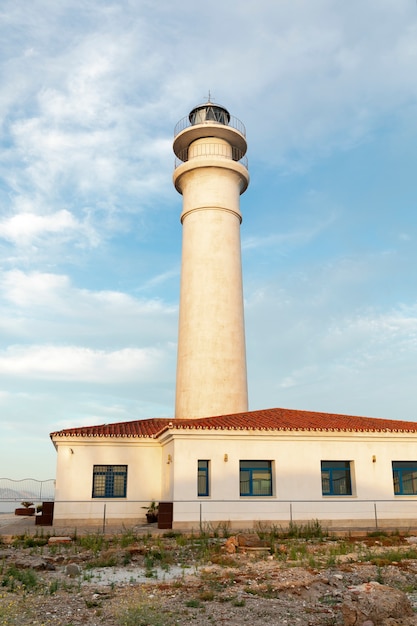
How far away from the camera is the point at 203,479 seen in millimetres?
23188

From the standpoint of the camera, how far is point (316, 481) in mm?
23688

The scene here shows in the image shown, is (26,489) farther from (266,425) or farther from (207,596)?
(207,596)

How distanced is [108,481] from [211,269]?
12.3 m

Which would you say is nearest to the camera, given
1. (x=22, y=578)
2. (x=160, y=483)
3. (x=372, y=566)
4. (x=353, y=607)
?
(x=353, y=607)

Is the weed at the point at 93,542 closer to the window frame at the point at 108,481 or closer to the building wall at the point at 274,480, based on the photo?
the building wall at the point at 274,480

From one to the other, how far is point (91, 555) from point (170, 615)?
668 cm

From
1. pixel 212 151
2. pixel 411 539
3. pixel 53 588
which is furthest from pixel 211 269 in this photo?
pixel 53 588

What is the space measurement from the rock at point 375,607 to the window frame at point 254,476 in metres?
13.2

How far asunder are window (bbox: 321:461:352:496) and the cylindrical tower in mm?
7114

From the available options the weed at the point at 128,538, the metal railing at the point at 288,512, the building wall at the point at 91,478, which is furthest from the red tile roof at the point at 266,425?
the weed at the point at 128,538

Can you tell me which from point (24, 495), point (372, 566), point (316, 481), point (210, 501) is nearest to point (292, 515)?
point (316, 481)

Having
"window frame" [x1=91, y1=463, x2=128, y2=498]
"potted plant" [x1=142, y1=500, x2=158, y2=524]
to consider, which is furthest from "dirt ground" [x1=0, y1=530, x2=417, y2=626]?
"window frame" [x1=91, y1=463, x2=128, y2=498]

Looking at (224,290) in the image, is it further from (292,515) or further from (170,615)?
(170,615)

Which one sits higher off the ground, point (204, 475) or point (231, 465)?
point (231, 465)
